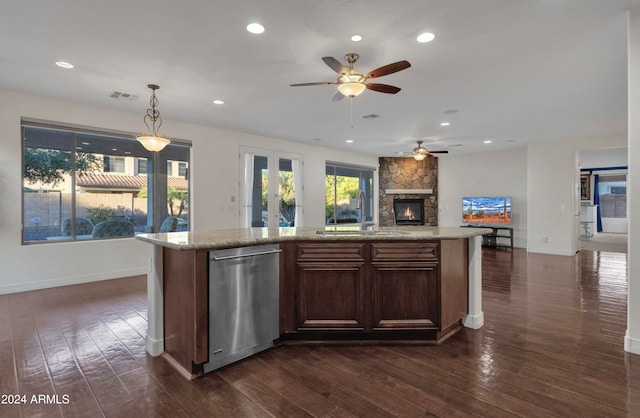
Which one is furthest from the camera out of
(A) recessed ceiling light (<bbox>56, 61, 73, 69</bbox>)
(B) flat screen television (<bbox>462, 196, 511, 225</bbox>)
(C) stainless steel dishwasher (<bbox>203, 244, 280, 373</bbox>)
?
(B) flat screen television (<bbox>462, 196, 511, 225</bbox>)

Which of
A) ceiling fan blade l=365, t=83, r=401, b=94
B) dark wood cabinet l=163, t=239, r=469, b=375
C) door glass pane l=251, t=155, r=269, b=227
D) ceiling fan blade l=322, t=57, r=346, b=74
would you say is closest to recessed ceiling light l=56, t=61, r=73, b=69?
ceiling fan blade l=322, t=57, r=346, b=74

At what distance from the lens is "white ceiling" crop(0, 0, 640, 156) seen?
2.54 meters

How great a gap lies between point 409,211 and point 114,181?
7.71 metres

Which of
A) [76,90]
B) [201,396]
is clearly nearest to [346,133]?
[76,90]

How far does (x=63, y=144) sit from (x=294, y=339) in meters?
4.62

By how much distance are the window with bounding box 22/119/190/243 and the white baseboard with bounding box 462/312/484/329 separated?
16.2 feet

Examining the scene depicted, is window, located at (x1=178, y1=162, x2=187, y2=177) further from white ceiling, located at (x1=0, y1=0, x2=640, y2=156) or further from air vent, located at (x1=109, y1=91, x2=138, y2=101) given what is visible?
air vent, located at (x1=109, y1=91, x2=138, y2=101)

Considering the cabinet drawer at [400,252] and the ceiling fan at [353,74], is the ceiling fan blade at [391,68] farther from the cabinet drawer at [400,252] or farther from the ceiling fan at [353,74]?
the cabinet drawer at [400,252]

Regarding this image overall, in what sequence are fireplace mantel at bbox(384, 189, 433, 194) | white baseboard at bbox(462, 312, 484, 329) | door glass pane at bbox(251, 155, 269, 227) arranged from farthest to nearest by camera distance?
fireplace mantel at bbox(384, 189, 433, 194) < door glass pane at bbox(251, 155, 269, 227) < white baseboard at bbox(462, 312, 484, 329)

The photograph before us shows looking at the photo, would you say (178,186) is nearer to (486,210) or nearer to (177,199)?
(177,199)

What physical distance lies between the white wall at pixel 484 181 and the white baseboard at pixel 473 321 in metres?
6.63

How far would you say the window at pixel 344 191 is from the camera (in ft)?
29.3

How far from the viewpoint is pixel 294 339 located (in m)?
2.83

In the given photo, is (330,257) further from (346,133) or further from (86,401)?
(346,133)
